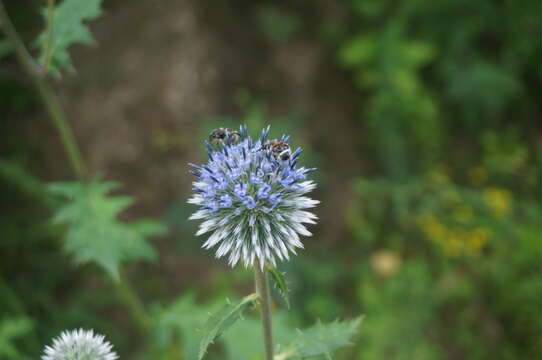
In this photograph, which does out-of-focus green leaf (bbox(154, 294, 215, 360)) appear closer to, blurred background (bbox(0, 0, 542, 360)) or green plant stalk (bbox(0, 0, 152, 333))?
green plant stalk (bbox(0, 0, 152, 333))

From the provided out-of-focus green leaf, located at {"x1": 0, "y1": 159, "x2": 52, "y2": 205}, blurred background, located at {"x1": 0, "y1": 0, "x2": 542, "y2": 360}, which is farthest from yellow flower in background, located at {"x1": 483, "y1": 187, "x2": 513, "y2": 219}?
out-of-focus green leaf, located at {"x1": 0, "y1": 159, "x2": 52, "y2": 205}

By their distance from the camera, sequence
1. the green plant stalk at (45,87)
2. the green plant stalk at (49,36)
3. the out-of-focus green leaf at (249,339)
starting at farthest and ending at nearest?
the out-of-focus green leaf at (249,339) < the green plant stalk at (45,87) < the green plant stalk at (49,36)

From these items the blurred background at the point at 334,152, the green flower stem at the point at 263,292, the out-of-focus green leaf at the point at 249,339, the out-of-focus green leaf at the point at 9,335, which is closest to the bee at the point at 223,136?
the green flower stem at the point at 263,292

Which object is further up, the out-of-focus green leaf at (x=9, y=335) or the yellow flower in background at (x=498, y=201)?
the yellow flower in background at (x=498, y=201)

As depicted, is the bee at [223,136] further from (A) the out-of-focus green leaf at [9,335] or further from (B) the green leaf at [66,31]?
(A) the out-of-focus green leaf at [9,335]

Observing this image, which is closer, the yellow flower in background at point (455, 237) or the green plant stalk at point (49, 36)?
the green plant stalk at point (49, 36)

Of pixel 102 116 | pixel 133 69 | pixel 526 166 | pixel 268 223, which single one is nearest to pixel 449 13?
pixel 526 166

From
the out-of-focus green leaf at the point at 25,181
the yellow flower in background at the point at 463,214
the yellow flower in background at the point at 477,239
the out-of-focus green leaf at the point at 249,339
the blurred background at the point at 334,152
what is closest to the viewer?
the out-of-focus green leaf at the point at 249,339
